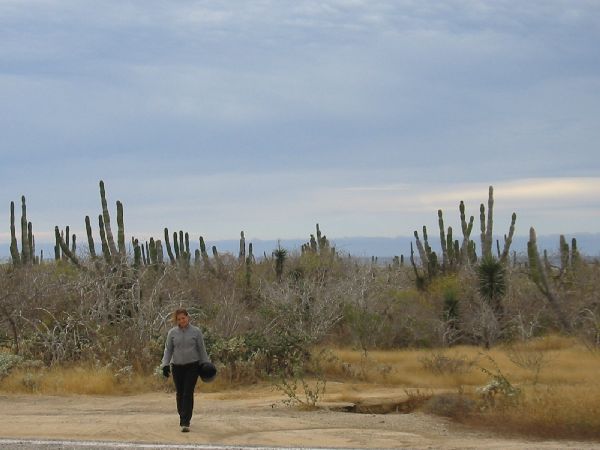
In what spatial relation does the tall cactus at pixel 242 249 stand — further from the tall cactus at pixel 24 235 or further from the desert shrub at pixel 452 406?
the desert shrub at pixel 452 406

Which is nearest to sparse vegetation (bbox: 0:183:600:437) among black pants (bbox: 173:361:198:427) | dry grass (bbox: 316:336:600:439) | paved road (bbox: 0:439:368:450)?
dry grass (bbox: 316:336:600:439)

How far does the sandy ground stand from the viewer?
1102 centimetres

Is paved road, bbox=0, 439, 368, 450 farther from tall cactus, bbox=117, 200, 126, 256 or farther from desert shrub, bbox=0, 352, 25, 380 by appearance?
tall cactus, bbox=117, 200, 126, 256

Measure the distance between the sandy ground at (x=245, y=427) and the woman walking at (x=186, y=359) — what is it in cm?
43

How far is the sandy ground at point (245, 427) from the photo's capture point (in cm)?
1102

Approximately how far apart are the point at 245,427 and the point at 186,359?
1.37 m

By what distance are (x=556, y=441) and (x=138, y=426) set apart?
213 inches

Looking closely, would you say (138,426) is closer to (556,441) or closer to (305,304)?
(556,441)

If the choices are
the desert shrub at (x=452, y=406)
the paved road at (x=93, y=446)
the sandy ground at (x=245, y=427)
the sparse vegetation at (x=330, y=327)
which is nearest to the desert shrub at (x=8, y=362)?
the sparse vegetation at (x=330, y=327)

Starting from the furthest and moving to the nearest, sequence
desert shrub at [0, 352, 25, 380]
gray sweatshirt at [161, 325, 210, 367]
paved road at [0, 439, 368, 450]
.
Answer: desert shrub at [0, 352, 25, 380], gray sweatshirt at [161, 325, 210, 367], paved road at [0, 439, 368, 450]

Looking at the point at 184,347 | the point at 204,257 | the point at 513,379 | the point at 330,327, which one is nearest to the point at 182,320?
the point at 184,347

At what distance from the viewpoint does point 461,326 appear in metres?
26.6

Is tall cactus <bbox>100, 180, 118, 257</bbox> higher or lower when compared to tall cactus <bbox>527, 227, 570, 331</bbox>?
higher

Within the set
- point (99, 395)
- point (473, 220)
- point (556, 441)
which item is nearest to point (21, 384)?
point (99, 395)
